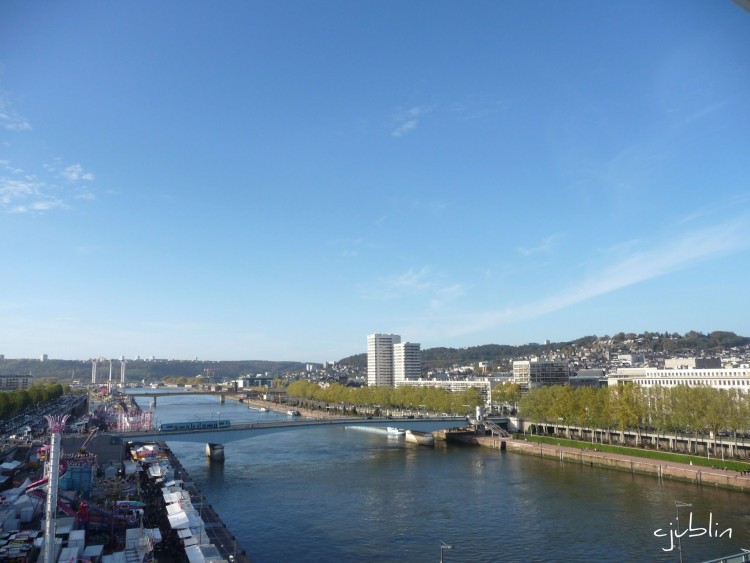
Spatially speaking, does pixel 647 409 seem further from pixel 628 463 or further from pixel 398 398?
pixel 398 398

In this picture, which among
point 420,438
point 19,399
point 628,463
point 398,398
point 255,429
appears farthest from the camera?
point 398,398

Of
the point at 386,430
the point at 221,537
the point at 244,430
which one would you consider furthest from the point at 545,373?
the point at 221,537

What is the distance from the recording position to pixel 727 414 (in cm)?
3897

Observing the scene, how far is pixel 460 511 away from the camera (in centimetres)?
2800

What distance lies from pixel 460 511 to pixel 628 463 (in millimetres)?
17483

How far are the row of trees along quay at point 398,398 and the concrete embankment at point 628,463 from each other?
11488mm

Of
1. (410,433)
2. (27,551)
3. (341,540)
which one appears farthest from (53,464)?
(410,433)

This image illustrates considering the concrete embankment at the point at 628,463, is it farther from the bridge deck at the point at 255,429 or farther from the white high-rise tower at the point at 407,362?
the white high-rise tower at the point at 407,362

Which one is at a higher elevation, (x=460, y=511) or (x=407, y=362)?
(x=407, y=362)

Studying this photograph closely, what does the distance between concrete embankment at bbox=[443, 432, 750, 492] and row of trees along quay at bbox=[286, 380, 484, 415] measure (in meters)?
11.5

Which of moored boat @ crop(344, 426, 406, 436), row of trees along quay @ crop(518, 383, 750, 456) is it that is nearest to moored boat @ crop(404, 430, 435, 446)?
moored boat @ crop(344, 426, 406, 436)

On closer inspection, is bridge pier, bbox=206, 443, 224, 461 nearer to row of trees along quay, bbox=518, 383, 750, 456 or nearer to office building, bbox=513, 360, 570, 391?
row of trees along quay, bbox=518, 383, 750, 456

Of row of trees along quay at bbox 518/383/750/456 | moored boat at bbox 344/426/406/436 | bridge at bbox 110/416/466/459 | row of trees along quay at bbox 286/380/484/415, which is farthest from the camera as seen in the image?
row of trees along quay at bbox 286/380/484/415

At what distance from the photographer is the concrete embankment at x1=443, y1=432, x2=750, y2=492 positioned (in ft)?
107
